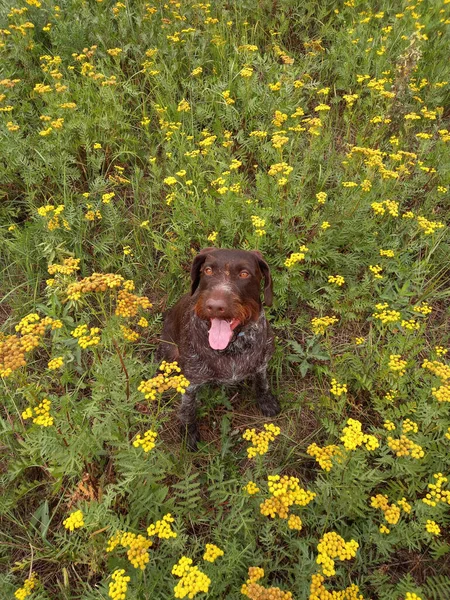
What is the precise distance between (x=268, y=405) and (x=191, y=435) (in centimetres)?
78

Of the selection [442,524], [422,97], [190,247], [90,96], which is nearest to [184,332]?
[190,247]

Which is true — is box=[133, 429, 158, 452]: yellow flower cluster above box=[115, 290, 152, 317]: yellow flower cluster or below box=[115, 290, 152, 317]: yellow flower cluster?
below

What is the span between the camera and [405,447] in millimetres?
2250

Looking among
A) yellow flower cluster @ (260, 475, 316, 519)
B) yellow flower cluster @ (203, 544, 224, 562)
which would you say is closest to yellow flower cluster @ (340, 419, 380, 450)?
yellow flower cluster @ (260, 475, 316, 519)

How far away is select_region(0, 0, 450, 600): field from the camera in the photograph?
2400mm

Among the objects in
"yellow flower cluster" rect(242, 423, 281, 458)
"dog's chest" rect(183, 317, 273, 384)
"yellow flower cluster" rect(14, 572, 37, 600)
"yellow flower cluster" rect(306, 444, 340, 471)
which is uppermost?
"yellow flower cluster" rect(242, 423, 281, 458)

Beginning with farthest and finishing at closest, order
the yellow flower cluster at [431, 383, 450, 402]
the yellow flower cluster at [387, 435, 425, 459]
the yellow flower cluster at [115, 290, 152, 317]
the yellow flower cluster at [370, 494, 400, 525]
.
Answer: the yellow flower cluster at [115, 290, 152, 317], the yellow flower cluster at [431, 383, 450, 402], the yellow flower cluster at [387, 435, 425, 459], the yellow flower cluster at [370, 494, 400, 525]

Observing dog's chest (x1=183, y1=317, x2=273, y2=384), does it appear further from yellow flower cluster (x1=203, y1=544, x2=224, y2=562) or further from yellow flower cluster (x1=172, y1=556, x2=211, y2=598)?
yellow flower cluster (x1=172, y1=556, x2=211, y2=598)

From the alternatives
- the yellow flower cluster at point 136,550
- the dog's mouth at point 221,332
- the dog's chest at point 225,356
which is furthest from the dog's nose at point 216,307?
the yellow flower cluster at point 136,550

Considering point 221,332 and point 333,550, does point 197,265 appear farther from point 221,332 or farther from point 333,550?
point 333,550

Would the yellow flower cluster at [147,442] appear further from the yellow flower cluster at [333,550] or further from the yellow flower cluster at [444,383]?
the yellow flower cluster at [444,383]

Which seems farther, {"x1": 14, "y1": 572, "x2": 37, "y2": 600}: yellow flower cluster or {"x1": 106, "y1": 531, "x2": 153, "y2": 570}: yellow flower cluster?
{"x1": 14, "y1": 572, "x2": 37, "y2": 600}: yellow flower cluster

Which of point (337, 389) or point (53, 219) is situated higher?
point (53, 219)

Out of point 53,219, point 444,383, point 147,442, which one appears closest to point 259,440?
point 147,442
